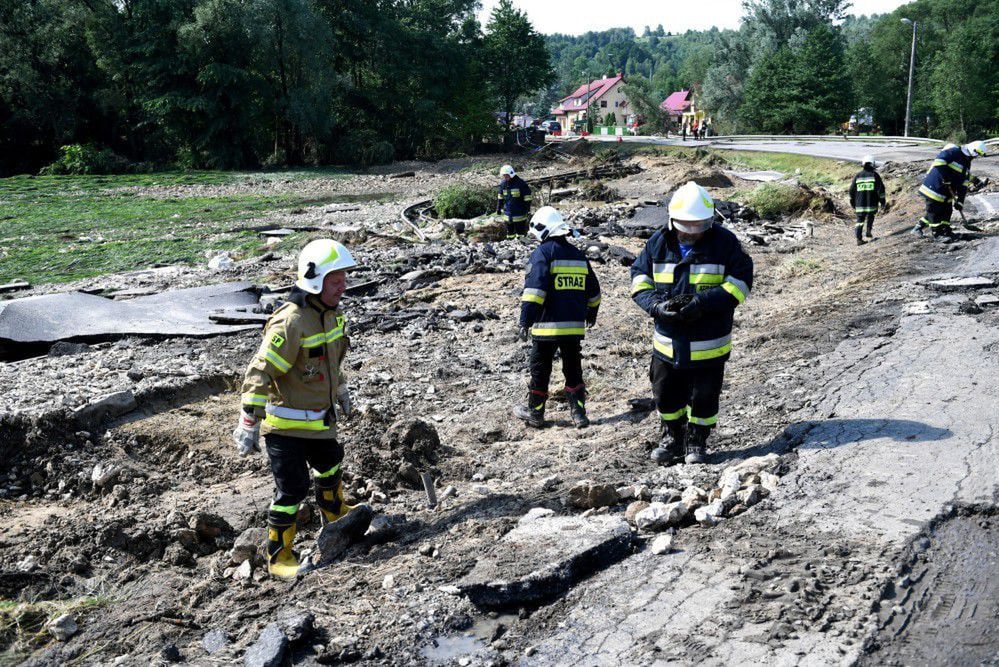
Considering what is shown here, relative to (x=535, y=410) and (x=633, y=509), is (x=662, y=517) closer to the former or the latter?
(x=633, y=509)

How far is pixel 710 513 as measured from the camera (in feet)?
14.9

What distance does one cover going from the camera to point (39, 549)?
17.9 feet

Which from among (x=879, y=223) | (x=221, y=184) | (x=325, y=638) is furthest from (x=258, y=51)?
(x=325, y=638)

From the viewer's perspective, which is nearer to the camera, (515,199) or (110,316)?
(110,316)

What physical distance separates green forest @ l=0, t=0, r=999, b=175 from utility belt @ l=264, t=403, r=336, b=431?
1528 inches

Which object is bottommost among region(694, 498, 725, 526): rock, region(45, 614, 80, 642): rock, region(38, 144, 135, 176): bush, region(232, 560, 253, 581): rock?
region(45, 614, 80, 642): rock

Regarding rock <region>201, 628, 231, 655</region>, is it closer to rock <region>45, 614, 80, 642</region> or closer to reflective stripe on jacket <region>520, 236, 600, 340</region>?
rock <region>45, 614, 80, 642</region>

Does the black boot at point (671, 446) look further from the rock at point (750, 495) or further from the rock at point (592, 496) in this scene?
the rock at point (750, 495)

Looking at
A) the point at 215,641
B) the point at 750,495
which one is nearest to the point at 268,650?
the point at 215,641

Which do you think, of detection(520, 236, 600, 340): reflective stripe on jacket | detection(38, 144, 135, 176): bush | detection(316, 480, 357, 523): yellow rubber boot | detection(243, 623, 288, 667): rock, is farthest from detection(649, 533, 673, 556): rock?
detection(38, 144, 135, 176): bush

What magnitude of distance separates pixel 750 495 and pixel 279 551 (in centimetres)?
279

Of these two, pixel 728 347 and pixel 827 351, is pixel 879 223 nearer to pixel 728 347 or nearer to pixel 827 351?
pixel 827 351

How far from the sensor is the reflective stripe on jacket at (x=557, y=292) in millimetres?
6734

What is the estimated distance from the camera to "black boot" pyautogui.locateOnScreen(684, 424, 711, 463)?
18.1ft
